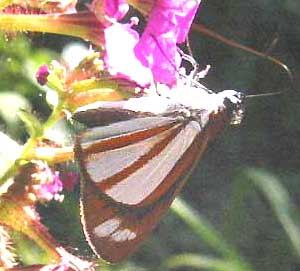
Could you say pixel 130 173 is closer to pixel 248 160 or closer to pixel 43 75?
pixel 43 75

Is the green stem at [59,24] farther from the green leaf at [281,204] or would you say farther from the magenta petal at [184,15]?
the green leaf at [281,204]

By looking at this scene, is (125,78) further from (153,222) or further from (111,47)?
(153,222)

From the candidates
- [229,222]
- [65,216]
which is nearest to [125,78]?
[65,216]

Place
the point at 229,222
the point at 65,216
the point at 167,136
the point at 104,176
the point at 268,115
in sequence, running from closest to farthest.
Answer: the point at 104,176 < the point at 167,136 < the point at 65,216 < the point at 229,222 < the point at 268,115

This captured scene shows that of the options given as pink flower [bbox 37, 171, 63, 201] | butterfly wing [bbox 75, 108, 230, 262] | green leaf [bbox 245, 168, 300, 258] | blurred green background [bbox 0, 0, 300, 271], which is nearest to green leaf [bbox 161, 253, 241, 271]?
blurred green background [bbox 0, 0, 300, 271]

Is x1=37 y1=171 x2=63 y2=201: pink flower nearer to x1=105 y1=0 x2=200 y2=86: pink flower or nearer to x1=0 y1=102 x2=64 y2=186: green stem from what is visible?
x1=0 y1=102 x2=64 y2=186: green stem

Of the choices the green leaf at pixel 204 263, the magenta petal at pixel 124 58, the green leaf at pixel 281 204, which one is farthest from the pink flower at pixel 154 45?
the green leaf at pixel 281 204
